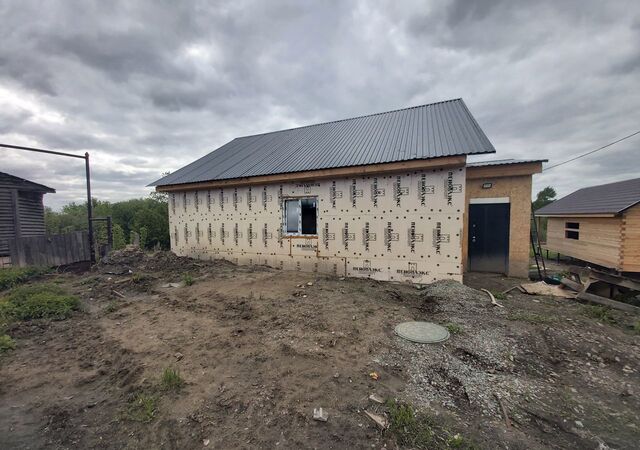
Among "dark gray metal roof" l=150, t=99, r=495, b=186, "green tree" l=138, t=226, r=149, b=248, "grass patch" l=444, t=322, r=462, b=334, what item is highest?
"dark gray metal roof" l=150, t=99, r=495, b=186

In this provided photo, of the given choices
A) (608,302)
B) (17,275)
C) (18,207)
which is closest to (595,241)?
(608,302)

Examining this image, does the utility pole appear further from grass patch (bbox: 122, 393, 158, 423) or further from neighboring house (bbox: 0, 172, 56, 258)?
grass patch (bbox: 122, 393, 158, 423)

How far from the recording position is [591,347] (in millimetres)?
4352

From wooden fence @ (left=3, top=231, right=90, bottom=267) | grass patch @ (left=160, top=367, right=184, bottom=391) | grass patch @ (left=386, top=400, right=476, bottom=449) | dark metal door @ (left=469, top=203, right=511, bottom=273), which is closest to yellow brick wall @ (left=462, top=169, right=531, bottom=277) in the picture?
dark metal door @ (left=469, top=203, right=511, bottom=273)

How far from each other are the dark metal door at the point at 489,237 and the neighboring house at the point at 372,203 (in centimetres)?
3

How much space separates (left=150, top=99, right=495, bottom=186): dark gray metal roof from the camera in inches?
324

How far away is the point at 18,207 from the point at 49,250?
5.34m

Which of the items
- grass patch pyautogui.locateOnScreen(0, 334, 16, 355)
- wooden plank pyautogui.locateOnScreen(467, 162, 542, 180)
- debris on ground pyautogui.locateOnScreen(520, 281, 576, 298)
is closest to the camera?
grass patch pyautogui.locateOnScreen(0, 334, 16, 355)

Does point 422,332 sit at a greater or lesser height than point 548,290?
greater

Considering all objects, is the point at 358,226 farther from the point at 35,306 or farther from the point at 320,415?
the point at 35,306

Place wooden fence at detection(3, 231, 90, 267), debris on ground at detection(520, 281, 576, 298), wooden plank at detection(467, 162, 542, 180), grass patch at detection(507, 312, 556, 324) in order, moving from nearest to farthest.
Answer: grass patch at detection(507, 312, 556, 324) → debris on ground at detection(520, 281, 576, 298) → wooden plank at detection(467, 162, 542, 180) → wooden fence at detection(3, 231, 90, 267)

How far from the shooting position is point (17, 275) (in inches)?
359

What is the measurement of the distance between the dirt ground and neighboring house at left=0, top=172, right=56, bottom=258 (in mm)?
11858

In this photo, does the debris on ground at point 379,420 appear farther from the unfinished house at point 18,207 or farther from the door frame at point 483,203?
the unfinished house at point 18,207
